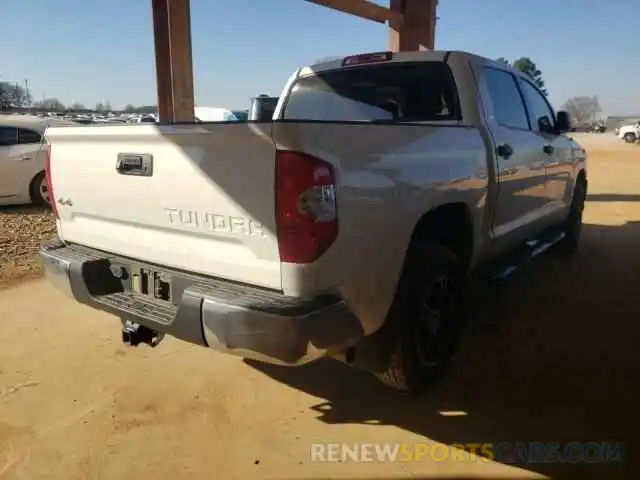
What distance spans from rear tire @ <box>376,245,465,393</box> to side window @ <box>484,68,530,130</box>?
1339 millimetres

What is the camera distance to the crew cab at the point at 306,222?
2.06 m

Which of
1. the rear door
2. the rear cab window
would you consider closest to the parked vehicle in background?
the rear door

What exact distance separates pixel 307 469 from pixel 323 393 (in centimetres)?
71

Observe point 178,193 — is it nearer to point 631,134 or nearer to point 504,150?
point 504,150

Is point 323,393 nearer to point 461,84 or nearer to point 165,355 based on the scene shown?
point 165,355

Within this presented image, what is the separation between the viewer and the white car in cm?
851

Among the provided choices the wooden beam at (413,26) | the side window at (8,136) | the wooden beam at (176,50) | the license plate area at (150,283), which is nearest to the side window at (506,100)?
the license plate area at (150,283)

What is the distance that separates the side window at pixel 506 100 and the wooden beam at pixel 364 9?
446 cm

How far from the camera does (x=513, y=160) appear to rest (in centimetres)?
372

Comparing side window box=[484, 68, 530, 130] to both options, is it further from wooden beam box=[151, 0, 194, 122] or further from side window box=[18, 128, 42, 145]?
side window box=[18, 128, 42, 145]

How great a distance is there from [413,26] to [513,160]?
22.0ft

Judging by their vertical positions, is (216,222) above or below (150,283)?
above

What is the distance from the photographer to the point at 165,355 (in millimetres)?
3561

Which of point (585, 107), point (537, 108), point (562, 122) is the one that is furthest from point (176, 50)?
point (585, 107)
